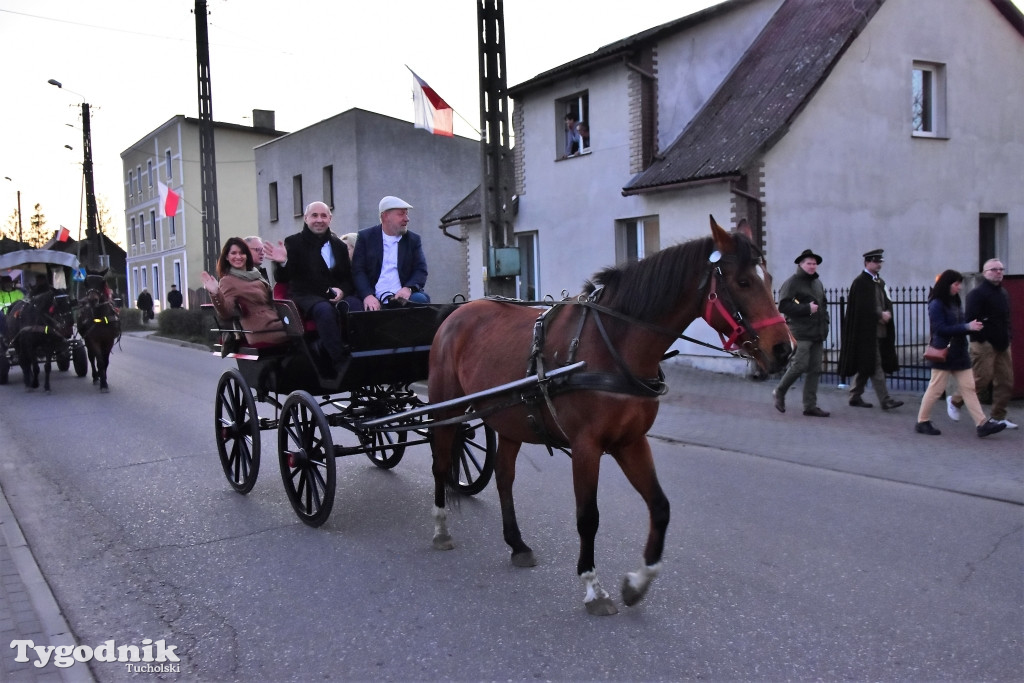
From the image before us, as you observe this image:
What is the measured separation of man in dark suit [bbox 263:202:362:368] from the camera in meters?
6.10

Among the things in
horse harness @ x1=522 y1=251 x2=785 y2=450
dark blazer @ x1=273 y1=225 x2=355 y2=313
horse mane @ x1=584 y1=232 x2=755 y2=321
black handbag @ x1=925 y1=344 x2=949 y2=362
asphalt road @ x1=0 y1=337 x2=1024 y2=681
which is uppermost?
dark blazer @ x1=273 y1=225 x2=355 y2=313

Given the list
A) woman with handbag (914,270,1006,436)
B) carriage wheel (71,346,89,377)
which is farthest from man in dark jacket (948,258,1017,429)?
carriage wheel (71,346,89,377)

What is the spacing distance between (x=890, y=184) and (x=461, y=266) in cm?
1638

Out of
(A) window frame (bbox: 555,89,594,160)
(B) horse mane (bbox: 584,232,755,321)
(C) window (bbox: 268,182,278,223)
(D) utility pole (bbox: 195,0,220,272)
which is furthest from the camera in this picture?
(C) window (bbox: 268,182,278,223)

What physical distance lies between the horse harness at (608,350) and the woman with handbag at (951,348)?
17.7ft

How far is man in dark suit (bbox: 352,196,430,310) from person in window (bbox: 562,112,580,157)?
1181cm

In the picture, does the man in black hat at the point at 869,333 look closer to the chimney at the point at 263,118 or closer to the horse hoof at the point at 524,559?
the horse hoof at the point at 524,559

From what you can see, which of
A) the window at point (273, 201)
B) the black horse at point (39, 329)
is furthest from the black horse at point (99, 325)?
the window at point (273, 201)

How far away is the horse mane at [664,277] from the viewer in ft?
13.1

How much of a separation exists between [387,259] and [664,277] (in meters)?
2.98

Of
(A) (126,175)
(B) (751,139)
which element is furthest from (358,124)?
(A) (126,175)

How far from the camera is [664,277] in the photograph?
13.4 feet

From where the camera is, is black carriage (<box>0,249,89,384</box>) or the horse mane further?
black carriage (<box>0,249,89,384</box>)

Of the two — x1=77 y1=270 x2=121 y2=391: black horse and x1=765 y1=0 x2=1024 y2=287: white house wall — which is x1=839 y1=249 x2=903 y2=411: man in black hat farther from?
x1=77 y1=270 x2=121 y2=391: black horse
